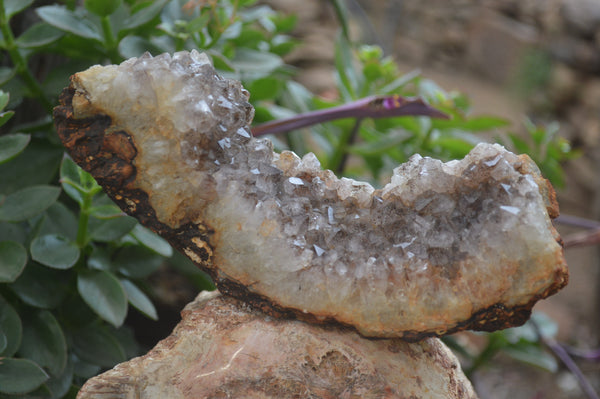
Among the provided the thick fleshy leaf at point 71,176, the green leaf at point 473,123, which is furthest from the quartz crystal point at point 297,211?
the green leaf at point 473,123

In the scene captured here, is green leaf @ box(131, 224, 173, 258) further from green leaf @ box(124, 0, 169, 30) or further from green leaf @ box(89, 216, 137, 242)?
green leaf @ box(124, 0, 169, 30)

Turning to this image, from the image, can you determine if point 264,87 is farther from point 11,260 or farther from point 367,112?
point 11,260

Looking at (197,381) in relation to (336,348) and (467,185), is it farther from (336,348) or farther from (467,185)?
(467,185)

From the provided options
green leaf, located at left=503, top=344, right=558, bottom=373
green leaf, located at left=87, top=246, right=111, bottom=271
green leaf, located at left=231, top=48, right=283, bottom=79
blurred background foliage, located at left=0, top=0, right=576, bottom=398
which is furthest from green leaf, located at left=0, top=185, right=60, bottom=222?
green leaf, located at left=503, top=344, right=558, bottom=373

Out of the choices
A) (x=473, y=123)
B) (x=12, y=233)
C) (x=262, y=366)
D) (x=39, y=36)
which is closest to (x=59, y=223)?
(x=12, y=233)

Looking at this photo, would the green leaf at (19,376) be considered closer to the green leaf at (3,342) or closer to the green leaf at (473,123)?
the green leaf at (3,342)

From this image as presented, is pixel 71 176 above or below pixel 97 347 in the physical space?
above
